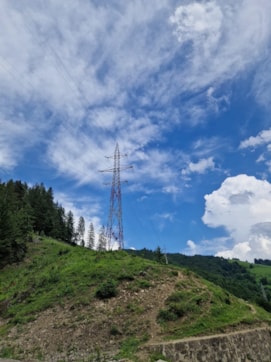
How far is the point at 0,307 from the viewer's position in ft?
95.7

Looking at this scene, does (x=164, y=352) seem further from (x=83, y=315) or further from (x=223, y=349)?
(x=83, y=315)

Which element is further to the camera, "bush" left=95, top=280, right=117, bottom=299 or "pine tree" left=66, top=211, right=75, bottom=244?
"pine tree" left=66, top=211, right=75, bottom=244

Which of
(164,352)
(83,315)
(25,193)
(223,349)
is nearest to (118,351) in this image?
(164,352)

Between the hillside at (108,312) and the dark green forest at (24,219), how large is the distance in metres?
14.7

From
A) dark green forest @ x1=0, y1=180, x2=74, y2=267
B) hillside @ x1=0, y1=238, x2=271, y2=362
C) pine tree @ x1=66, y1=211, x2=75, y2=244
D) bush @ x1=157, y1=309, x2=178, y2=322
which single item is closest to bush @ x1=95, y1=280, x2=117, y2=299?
hillside @ x1=0, y1=238, x2=271, y2=362

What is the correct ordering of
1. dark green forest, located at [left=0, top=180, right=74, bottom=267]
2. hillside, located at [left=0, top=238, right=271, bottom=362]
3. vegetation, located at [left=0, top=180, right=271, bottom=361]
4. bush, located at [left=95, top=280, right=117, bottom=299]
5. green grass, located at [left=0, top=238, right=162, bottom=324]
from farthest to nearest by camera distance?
dark green forest, located at [left=0, top=180, right=74, bottom=267]
green grass, located at [left=0, top=238, right=162, bottom=324]
bush, located at [left=95, top=280, right=117, bottom=299]
vegetation, located at [left=0, top=180, right=271, bottom=361]
hillside, located at [left=0, top=238, right=271, bottom=362]

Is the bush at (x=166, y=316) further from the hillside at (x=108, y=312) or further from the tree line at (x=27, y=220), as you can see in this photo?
the tree line at (x=27, y=220)

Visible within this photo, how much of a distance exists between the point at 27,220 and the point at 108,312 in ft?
118

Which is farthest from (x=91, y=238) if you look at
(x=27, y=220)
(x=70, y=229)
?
(x=27, y=220)

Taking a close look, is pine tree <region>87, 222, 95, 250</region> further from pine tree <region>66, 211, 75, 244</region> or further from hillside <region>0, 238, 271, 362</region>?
hillside <region>0, 238, 271, 362</region>

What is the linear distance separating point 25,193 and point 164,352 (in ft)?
227

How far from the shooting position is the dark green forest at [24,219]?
156 feet

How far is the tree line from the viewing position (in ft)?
156

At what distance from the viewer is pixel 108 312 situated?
2380cm
